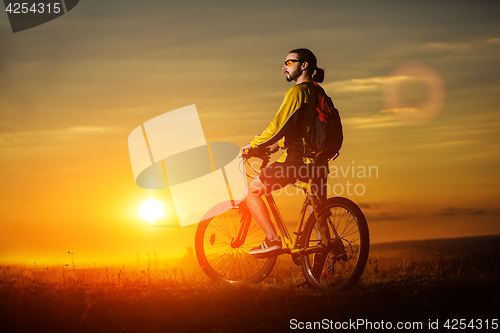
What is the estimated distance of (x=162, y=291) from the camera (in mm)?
9094

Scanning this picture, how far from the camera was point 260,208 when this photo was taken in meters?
9.12

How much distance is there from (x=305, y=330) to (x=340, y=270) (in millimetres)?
1647

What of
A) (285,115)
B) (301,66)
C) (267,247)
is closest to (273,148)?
(285,115)

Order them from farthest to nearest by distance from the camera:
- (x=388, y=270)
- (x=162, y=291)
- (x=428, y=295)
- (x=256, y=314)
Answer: (x=388, y=270) < (x=162, y=291) < (x=428, y=295) < (x=256, y=314)

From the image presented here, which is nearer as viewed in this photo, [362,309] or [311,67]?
[362,309]

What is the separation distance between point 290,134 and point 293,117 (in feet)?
0.82

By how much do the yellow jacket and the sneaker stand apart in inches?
50.4

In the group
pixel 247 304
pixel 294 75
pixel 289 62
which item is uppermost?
pixel 289 62

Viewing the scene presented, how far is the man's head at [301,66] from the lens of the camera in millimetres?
8758

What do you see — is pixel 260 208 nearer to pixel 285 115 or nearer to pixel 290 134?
pixel 290 134

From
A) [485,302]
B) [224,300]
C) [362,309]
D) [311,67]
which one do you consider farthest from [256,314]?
[311,67]

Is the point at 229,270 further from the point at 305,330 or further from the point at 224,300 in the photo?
the point at 305,330

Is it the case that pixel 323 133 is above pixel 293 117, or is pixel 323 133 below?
below

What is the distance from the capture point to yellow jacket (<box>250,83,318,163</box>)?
8.54 m
